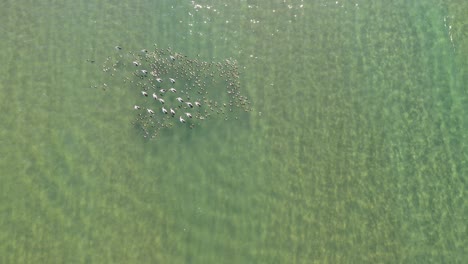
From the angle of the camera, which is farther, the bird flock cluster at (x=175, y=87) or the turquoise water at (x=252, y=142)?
the bird flock cluster at (x=175, y=87)

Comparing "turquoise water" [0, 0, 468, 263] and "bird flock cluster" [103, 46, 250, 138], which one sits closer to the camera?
"turquoise water" [0, 0, 468, 263]

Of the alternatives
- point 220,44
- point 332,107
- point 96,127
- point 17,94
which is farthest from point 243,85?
point 17,94

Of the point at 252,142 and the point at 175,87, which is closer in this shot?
the point at 252,142

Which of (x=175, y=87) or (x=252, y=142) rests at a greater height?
(x=175, y=87)
